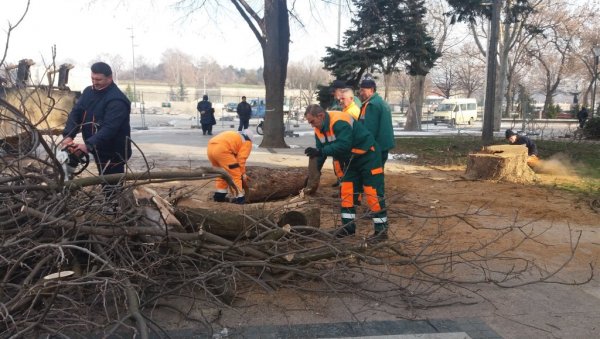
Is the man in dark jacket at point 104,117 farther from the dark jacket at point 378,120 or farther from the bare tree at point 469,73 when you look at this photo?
the bare tree at point 469,73

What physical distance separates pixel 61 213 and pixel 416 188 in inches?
244

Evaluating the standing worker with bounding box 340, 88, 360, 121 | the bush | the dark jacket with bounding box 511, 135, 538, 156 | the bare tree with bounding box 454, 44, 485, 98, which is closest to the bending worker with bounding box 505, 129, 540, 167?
the dark jacket with bounding box 511, 135, 538, 156

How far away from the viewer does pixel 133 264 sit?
316 cm

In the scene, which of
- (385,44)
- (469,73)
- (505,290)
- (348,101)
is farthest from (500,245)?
(469,73)

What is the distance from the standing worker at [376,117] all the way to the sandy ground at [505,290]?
2.15 ft

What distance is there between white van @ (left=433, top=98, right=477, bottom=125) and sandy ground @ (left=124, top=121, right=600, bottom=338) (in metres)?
28.8

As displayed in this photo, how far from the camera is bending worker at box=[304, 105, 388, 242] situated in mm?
4871

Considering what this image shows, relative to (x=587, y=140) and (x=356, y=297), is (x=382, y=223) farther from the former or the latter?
(x=587, y=140)

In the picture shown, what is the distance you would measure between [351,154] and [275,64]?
9.88 meters

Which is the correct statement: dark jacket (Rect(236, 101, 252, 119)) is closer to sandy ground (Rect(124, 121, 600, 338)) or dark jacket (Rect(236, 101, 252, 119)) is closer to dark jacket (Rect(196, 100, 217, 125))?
dark jacket (Rect(196, 100, 217, 125))

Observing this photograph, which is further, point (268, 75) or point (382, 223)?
point (268, 75)

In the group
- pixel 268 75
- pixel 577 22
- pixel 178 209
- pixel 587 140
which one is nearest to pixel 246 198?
pixel 178 209

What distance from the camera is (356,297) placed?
12.3ft

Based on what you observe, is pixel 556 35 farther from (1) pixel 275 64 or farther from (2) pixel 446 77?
(1) pixel 275 64
